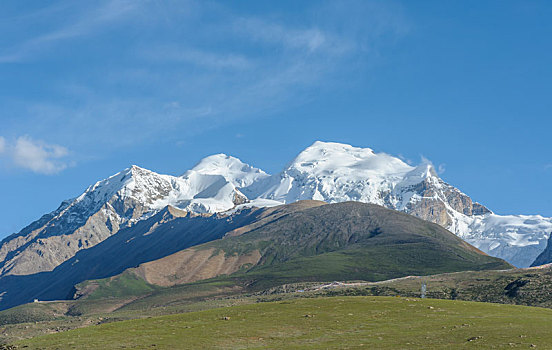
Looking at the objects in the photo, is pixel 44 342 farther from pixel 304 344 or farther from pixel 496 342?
pixel 496 342

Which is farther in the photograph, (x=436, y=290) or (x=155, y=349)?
(x=436, y=290)

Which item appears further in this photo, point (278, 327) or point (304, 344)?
point (278, 327)

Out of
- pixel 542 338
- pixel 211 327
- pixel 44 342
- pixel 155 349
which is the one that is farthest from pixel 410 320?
pixel 44 342

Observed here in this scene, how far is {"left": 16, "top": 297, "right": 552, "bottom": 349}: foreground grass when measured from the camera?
6781 centimetres

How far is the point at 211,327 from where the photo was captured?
273 ft

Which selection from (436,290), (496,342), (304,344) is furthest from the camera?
(436,290)

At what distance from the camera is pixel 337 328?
255 ft

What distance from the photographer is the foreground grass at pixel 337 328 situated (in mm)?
67812

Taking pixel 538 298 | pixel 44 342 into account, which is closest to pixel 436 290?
pixel 538 298

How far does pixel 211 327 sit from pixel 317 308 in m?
17.3

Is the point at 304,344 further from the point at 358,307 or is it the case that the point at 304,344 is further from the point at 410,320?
the point at 358,307

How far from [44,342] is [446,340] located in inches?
1797

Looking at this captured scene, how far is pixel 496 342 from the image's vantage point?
6431 centimetres

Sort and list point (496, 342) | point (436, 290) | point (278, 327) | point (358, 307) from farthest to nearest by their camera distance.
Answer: point (436, 290)
point (358, 307)
point (278, 327)
point (496, 342)
